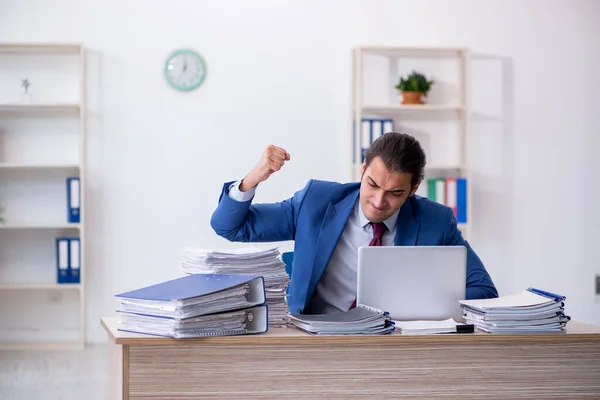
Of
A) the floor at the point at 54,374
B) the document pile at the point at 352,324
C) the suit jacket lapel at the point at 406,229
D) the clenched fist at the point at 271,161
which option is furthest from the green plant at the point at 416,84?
the document pile at the point at 352,324

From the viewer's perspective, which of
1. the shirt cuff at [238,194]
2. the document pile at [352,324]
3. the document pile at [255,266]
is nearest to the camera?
the document pile at [352,324]

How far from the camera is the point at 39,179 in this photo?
17.0 ft

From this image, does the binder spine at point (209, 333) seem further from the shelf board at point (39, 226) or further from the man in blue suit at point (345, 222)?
the shelf board at point (39, 226)

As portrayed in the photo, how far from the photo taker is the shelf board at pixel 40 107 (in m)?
4.94

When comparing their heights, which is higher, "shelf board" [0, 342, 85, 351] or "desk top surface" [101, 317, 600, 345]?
"desk top surface" [101, 317, 600, 345]

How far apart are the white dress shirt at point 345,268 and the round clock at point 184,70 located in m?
2.90

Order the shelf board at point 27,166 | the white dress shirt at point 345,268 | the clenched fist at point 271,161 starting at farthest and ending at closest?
the shelf board at point 27,166 < the white dress shirt at point 345,268 < the clenched fist at point 271,161

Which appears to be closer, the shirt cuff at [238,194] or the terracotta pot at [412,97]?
the shirt cuff at [238,194]

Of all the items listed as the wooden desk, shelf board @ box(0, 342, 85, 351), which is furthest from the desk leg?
shelf board @ box(0, 342, 85, 351)

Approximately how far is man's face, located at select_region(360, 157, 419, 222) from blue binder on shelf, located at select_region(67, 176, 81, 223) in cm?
297

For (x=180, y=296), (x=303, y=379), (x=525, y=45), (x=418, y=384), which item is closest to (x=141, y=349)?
(x=180, y=296)

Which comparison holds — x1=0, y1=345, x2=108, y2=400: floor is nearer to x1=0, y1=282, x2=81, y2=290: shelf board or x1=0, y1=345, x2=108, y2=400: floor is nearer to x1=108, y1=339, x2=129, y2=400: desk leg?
x1=0, y1=282, x2=81, y2=290: shelf board

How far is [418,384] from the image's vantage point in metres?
1.94

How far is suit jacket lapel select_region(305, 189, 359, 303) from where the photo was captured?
249cm
